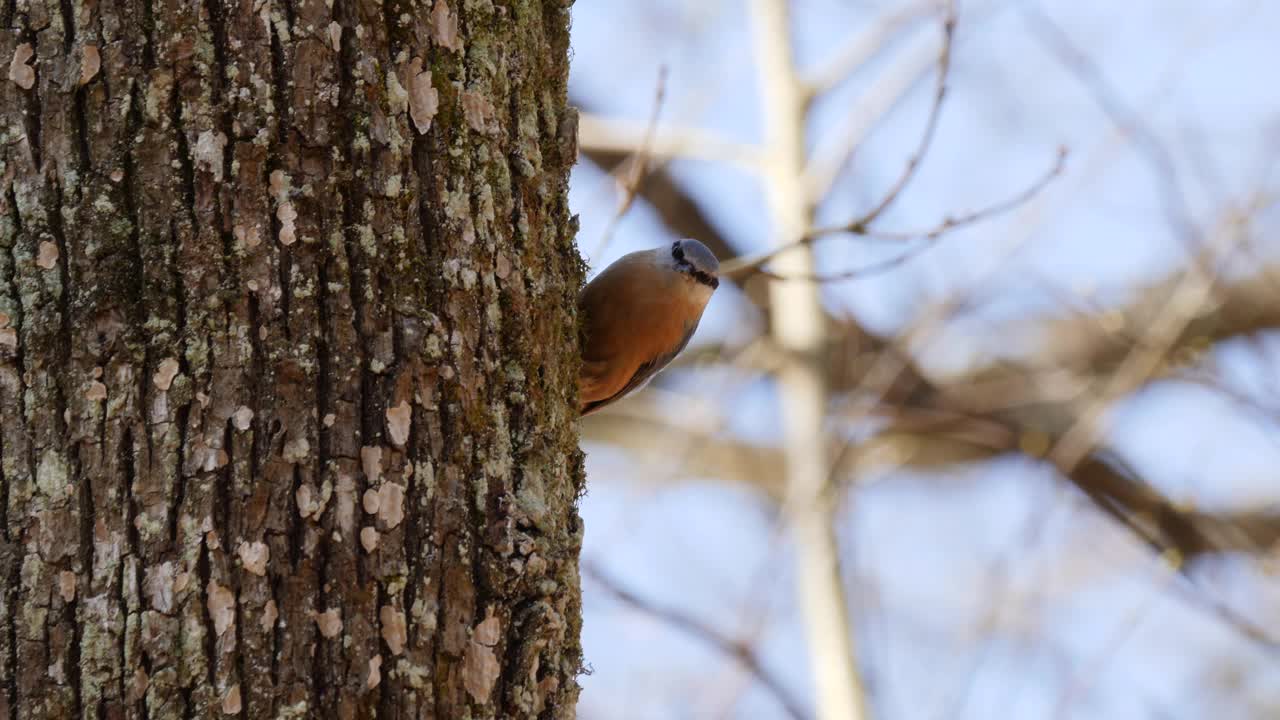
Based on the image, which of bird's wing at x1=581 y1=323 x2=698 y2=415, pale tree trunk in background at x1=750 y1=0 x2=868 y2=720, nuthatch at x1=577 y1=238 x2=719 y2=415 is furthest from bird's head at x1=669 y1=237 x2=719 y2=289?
pale tree trunk in background at x1=750 y1=0 x2=868 y2=720

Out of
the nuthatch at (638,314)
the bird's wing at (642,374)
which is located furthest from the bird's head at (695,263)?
the bird's wing at (642,374)

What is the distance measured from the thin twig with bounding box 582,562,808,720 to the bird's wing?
3.24ft

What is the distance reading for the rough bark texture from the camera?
132cm

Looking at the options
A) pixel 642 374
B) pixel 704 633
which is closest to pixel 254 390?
pixel 642 374

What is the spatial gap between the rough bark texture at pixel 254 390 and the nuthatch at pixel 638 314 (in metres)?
0.73

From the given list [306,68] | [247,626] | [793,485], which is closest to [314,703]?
[247,626]

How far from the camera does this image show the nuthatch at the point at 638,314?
239 centimetres

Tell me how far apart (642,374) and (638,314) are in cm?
22

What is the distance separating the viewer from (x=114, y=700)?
130 cm

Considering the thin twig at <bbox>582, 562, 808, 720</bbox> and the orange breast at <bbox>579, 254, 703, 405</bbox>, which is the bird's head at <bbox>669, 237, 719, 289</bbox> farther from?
the thin twig at <bbox>582, 562, 808, 720</bbox>

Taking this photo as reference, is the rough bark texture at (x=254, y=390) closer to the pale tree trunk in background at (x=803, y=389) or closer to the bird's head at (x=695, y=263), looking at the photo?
the bird's head at (x=695, y=263)

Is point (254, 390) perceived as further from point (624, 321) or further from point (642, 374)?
point (642, 374)

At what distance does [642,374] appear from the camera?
2619 mm

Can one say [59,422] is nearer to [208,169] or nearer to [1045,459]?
[208,169]
